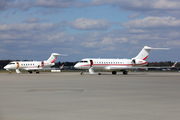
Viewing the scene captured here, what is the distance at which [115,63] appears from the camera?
204 ft

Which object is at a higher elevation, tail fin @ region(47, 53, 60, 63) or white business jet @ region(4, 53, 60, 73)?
tail fin @ region(47, 53, 60, 63)

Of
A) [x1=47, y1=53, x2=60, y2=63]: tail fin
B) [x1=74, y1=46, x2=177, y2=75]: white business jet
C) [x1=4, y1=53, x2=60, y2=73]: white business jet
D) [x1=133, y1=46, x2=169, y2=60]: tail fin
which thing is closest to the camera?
[x1=74, y1=46, x2=177, y2=75]: white business jet

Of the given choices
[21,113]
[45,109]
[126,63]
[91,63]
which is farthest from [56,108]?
[126,63]

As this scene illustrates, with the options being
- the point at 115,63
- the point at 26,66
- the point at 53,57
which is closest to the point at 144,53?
the point at 115,63

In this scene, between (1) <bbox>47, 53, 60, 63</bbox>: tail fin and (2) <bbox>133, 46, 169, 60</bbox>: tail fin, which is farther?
(1) <bbox>47, 53, 60, 63</bbox>: tail fin

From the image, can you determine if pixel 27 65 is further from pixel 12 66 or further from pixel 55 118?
pixel 55 118

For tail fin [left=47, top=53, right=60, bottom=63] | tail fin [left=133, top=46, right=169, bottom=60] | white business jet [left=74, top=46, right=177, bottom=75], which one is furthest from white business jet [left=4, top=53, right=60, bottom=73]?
tail fin [left=133, top=46, right=169, bottom=60]

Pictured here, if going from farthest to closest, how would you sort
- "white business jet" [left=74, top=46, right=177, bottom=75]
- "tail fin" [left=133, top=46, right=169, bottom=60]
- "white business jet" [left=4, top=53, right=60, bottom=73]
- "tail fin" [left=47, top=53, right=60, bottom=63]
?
1. "tail fin" [left=47, top=53, right=60, bottom=63]
2. "white business jet" [left=4, top=53, right=60, bottom=73]
3. "tail fin" [left=133, top=46, right=169, bottom=60]
4. "white business jet" [left=74, top=46, right=177, bottom=75]

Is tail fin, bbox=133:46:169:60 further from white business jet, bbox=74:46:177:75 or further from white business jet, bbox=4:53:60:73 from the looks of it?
white business jet, bbox=4:53:60:73

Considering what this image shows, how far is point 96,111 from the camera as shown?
409 inches

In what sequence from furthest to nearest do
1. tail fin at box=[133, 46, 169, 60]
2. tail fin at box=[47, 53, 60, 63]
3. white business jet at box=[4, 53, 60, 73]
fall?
tail fin at box=[47, 53, 60, 63], white business jet at box=[4, 53, 60, 73], tail fin at box=[133, 46, 169, 60]

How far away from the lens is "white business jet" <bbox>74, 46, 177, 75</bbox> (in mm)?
58938

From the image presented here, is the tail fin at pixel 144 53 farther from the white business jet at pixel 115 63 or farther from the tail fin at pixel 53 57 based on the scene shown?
the tail fin at pixel 53 57

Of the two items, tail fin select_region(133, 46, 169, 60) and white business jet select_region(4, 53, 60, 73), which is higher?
tail fin select_region(133, 46, 169, 60)
